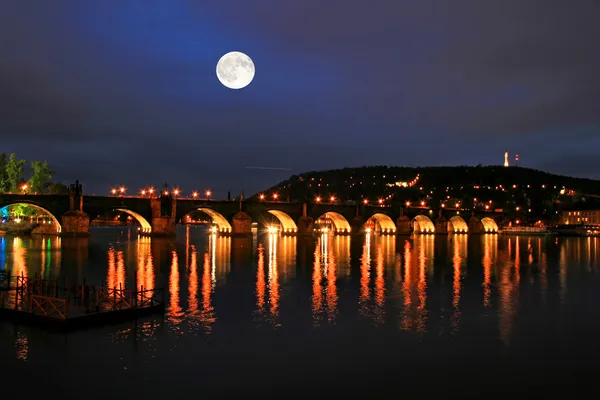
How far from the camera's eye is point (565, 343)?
2302 centimetres

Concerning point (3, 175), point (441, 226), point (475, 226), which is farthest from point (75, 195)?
point (475, 226)

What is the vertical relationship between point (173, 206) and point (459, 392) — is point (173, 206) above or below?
above

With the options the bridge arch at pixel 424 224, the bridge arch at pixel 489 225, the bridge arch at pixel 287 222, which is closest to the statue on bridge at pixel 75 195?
the bridge arch at pixel 287 222

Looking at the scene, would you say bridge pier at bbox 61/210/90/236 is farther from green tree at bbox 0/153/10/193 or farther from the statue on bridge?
green tree at bbox 0/153/10/193

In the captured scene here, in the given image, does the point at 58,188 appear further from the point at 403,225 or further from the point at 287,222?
the point at 403,225

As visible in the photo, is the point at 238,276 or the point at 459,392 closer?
the point at 459,392

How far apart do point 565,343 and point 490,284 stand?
17.5 metres

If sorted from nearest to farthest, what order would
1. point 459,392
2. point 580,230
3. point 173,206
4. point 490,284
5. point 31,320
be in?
point 459,392
point 31,320
point 490,284
point 173,206
point 580,230

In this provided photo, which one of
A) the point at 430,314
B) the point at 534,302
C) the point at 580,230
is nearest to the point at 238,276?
the point at 430,314

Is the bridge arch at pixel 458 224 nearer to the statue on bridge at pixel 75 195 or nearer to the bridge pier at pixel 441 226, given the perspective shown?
the bridge pier at pixel 441 226

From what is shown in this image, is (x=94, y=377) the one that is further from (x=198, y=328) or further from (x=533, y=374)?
(x=533, y=374)

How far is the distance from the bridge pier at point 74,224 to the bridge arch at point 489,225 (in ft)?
425

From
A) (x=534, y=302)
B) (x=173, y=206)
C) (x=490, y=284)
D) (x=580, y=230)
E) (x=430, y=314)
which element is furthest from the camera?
(x=580, y=230)

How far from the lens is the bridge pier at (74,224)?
8469cm
